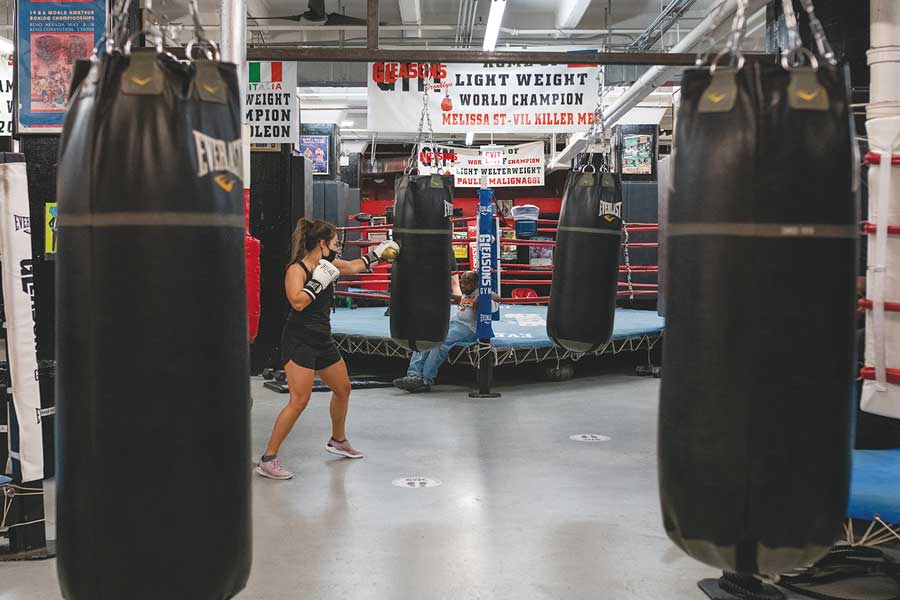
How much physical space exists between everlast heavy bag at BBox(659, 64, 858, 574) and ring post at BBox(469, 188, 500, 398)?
6.34 m

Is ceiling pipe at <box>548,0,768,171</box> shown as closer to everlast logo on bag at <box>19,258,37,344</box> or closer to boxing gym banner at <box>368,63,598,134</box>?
boxing gym banner at <box>368,63,598,134</box>

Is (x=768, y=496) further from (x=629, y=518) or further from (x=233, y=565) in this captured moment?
(x=629, y=518)

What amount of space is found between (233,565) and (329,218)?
11.3 m

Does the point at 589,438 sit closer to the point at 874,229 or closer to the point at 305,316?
the point at 305,316

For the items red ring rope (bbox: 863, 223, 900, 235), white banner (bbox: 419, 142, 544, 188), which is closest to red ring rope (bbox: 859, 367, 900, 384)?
red ring rope (bbox: 863, 223, 900, 235)

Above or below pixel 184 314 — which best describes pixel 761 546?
below

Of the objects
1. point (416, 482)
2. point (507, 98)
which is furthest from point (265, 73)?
point (416, 482)

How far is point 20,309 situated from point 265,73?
5211 mm

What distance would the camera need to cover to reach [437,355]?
8.43 metres

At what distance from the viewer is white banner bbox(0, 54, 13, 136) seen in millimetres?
5387

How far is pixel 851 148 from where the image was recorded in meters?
1.60

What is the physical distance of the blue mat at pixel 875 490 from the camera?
329 cm

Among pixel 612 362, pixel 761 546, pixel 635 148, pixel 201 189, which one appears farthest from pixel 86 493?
pixel 635 148

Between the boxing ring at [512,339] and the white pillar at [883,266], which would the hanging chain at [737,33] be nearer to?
the white pillar at [883,266]
